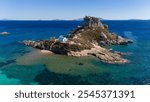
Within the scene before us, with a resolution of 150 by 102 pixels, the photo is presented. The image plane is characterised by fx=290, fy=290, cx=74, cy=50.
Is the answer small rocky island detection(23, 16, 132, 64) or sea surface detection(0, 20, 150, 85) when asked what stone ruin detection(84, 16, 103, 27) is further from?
sea surface detection(0, 20, 150, 85)

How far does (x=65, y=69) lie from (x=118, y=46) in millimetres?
9378

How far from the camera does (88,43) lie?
22.5 m

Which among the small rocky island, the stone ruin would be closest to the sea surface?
the small rocky island

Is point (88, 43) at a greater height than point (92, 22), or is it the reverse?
point (92, 22)

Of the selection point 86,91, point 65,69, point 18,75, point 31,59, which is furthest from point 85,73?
point 86,91

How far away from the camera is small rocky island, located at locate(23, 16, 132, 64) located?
19.8 m

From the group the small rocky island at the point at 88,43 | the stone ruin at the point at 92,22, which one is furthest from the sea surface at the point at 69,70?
the stone ruin at the point at 92,22

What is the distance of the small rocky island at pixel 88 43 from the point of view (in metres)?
19.8

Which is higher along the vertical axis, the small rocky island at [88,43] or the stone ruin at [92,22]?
the stone ruin at [92,22]

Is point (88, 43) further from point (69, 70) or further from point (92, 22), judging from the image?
point (69, 70)

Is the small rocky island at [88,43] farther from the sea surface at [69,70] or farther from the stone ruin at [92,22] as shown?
the sea surface at [69,70]

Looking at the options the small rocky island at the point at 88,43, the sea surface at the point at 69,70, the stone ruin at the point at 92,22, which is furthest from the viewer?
the stone ruin at the point at 92,22

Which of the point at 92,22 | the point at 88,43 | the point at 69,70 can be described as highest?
the point at 92,22

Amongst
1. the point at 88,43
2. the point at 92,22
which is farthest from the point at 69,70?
the point at 92,22
